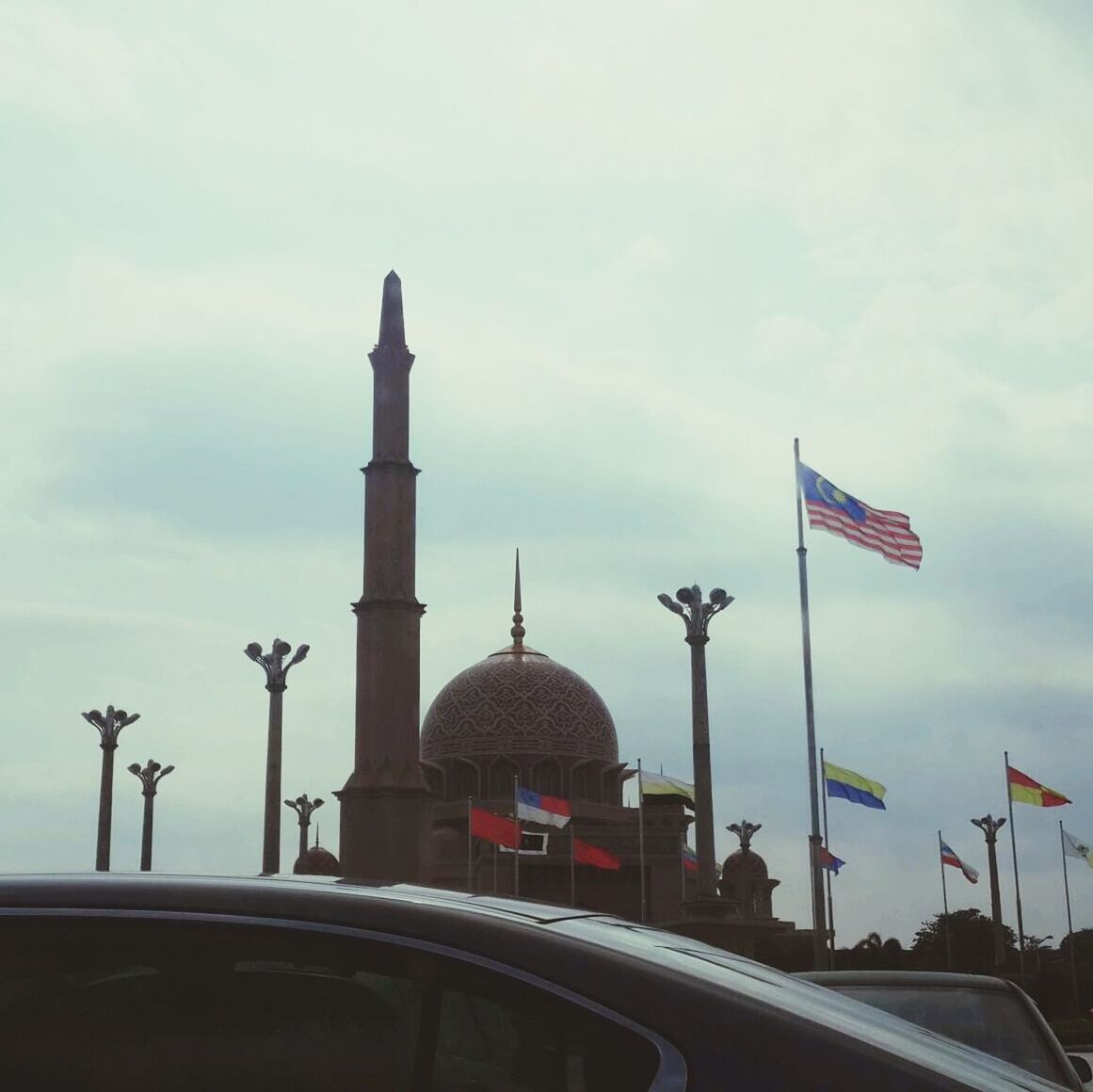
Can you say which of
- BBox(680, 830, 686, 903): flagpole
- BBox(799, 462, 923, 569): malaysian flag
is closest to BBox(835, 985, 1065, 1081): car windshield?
BBox(799, 462, 923, 569): malaysian flag

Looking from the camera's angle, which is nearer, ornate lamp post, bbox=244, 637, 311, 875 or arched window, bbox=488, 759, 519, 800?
ornate lamp post, bbox=244, 637, 311, 875

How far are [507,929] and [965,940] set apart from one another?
218 feet

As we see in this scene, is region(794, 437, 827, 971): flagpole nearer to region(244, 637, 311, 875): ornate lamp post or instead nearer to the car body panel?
region(244, 637, 311, 875): ornate lamp post

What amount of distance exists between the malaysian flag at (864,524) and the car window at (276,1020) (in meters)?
24.2

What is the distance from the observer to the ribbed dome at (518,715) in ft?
206

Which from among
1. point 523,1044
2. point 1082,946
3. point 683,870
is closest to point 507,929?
point 523,1044

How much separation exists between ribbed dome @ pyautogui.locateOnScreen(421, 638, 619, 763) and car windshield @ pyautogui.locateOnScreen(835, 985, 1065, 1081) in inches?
2190

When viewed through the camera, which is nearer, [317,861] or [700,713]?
[700,713]

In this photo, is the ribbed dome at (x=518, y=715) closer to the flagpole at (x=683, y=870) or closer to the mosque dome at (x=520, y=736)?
the mosque dome at (x=520, y=736)

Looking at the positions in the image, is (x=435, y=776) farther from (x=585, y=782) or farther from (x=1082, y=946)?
(x=1082, y=946)

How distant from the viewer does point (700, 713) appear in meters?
34.6

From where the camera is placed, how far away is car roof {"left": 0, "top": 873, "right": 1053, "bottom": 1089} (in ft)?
8.31

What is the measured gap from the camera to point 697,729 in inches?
1367

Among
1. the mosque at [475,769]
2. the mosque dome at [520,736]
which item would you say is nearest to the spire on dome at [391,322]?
the mosque at [475,769]
